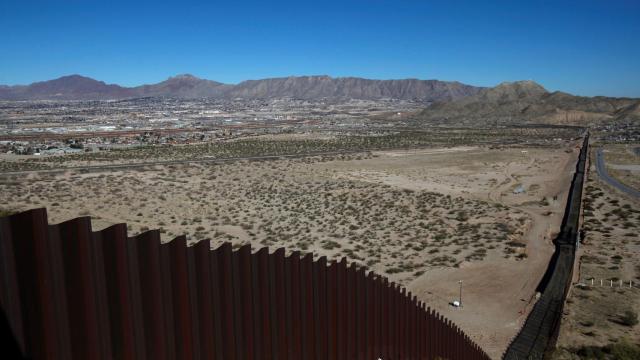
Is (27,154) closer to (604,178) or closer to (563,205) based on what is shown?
(563,205)

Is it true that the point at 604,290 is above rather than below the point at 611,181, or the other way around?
above

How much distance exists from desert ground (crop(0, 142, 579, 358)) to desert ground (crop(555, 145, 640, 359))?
2047mm

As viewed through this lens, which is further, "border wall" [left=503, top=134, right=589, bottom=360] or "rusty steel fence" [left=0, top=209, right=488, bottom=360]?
"border wall" [left=503, top=134, right=589, bottom=360]

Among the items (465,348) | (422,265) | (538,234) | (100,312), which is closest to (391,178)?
(538,234)

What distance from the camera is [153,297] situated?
3162mm

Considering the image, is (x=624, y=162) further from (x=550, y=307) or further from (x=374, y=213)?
(x=550, y=307)

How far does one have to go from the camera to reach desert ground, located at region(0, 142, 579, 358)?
23.7 metres

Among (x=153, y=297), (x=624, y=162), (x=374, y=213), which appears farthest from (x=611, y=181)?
(x=153, y=297)

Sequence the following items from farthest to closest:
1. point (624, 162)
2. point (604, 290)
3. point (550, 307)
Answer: point (624, 162) → point (604, 290) → point (550, 307)

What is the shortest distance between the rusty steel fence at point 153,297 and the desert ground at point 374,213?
563 inches

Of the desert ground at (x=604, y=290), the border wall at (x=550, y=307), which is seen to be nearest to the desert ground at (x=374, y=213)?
the border wall at (x=550, y=307)

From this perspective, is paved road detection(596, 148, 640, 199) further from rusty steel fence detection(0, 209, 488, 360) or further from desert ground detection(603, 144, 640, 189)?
rusty steel fence detection(0, 209, 488, 360)

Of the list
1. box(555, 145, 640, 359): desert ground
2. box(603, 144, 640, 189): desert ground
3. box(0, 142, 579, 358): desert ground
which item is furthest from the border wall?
box(603, 144, 640, 189): desert ground

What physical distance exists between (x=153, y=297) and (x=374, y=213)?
35.6 metres
